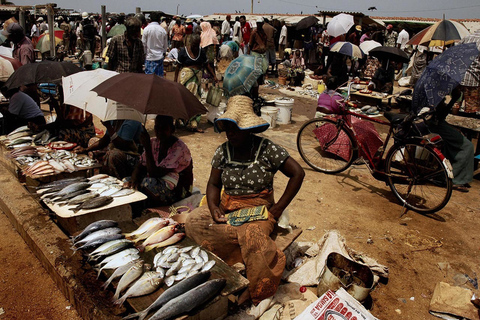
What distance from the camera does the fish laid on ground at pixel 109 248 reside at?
2.71 m

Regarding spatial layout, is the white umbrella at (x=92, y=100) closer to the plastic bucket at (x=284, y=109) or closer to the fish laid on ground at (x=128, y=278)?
the fish laid on ground at (x=128, y=278)

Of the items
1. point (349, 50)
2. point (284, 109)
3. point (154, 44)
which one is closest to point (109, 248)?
point (154, 44)

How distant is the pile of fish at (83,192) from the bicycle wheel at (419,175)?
357 centimetres

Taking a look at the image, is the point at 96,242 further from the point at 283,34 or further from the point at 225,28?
the point at 283,34

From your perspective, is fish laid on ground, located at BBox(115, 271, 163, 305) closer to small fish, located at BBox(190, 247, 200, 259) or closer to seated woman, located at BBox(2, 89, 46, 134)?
small fish, located at BBox(190, 247, 200, 259)

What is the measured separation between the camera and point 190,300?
2287 mm

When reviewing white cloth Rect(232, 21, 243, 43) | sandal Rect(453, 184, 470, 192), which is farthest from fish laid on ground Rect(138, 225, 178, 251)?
white cloth Rect(232, 21, 243, 43)

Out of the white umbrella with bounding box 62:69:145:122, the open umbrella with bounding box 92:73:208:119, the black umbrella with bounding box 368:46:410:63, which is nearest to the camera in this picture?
the open umbrella with bounding box 92:73:208:119

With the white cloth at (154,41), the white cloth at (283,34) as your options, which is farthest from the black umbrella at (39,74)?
the white cloth at (283,34)

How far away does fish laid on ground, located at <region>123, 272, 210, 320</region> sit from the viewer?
2219mm

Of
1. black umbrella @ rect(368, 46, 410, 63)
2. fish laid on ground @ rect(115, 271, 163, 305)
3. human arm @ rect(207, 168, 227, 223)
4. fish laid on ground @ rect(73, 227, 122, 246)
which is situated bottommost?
fish laid on ground @ rect(115, 271, 163, 305)

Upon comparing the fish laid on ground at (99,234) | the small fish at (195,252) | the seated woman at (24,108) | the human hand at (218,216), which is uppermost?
the seated woman at (24,108)

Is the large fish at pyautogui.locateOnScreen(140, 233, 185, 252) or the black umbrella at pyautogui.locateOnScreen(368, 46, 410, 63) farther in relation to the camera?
the black umbrella at pyautogui.locateOnScreen(368, 46, 410, 63)

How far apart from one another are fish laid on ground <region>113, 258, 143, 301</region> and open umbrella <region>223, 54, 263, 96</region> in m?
4.93
